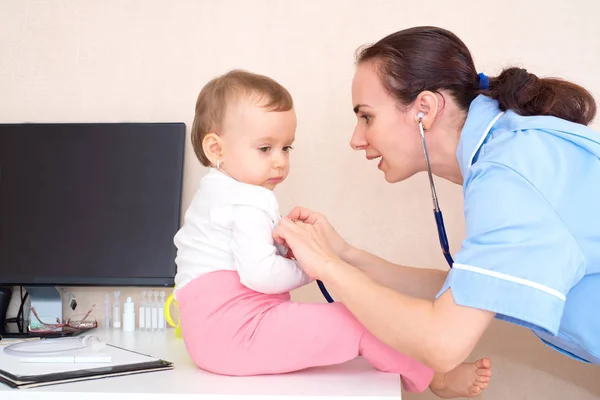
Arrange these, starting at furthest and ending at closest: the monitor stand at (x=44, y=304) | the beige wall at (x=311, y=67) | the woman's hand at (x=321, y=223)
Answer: the monitor stand at (x=44, y=304), the beige wall at (x=311, y=67), the woman's hand at (x=321, y=223)

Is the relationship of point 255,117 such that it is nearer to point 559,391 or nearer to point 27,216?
point 27,216

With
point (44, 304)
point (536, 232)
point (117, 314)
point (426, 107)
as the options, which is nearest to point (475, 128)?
point (426, 107)

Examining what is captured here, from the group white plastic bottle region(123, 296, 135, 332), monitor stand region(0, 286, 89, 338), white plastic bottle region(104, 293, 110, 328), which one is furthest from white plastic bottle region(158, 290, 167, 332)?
monitor stand region(0, 286, 89, 338)

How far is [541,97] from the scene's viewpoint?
1344 mm

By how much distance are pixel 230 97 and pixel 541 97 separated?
2.04 feet

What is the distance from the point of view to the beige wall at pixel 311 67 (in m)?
1.99

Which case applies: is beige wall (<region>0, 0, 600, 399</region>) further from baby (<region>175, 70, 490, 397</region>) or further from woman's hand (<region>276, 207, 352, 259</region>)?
baby (<region>175, 70, 490, 397</region>)

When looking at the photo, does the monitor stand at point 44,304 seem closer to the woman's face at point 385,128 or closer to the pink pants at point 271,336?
the pink pants at point 271,336

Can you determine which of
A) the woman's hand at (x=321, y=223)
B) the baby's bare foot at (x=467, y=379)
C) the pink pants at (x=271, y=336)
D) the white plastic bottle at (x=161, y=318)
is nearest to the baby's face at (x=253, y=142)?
the woman's hand at (x=321, y=223)

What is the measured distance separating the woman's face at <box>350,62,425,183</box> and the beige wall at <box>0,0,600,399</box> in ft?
1.87

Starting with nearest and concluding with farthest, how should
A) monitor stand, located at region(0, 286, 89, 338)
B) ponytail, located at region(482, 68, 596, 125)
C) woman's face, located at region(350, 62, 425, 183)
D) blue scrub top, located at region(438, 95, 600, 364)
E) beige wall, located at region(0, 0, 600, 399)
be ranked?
blue scrub top, located at region(438, 95, 600, 364), ponytail, located at region(482, 68, 596, 125), woman's face, located at region(350, 62, 425, 183), beige wall, located at region(0, 0, 600, 399), monitor stand, located at region(0, 286, 89, 338)

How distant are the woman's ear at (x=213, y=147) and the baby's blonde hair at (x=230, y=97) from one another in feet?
0.06

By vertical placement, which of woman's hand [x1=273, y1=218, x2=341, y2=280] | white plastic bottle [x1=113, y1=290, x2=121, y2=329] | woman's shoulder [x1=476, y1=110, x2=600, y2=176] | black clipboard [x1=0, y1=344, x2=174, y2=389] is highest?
woman's shoulder [x1=476, y1=110, x2=600, y2=176]

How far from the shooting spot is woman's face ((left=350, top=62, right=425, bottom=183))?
143cm
